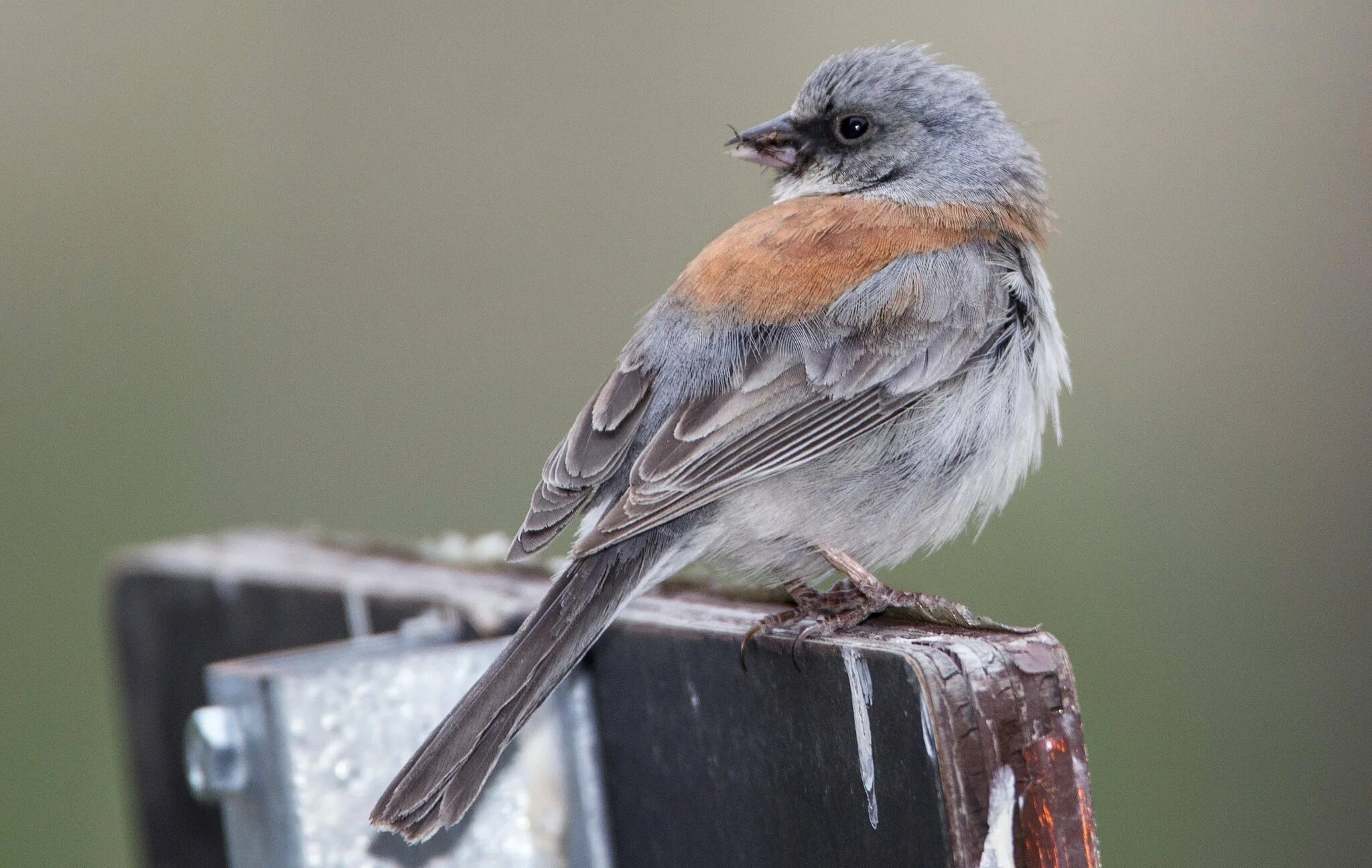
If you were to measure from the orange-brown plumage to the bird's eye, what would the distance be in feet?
1.58

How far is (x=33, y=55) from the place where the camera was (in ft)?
22.0

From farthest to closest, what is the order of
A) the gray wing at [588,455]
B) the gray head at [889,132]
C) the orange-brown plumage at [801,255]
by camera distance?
the gray head at [889,132] → the orange-brown plumage at [801,255] → the gray wing at [588,455]

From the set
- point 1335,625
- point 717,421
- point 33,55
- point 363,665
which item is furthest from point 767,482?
point 33,55

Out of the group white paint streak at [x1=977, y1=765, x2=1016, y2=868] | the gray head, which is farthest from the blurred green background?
white paint streak at [x1=977, y1=765, x2=1016, y2=868]

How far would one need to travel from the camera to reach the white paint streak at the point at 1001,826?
1.45 meters

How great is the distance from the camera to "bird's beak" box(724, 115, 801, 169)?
365cm

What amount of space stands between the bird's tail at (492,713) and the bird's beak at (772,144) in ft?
5.48

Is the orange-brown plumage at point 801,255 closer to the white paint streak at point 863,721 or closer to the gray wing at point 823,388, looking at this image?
the gray wing at point 823,388

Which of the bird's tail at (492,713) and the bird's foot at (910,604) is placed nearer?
the bird's foot at (910,604)

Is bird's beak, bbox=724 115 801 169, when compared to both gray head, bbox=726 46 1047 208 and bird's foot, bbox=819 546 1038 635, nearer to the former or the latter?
gray head, bbox=726 46 1047 208

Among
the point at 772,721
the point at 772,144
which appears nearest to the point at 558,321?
the point at 772,144

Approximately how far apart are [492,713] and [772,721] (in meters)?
0.40

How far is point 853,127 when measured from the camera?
11.8ft

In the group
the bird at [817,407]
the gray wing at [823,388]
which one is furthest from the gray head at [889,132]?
the gray wing at [823,388]
